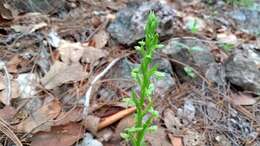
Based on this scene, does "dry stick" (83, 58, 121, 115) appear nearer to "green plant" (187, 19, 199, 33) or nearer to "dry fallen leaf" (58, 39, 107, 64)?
"dry fallen leaf" (58, 39, 107, 64)

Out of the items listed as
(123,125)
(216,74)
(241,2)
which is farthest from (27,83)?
(241,2)

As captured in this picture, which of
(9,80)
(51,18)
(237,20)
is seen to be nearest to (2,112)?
(9,80)

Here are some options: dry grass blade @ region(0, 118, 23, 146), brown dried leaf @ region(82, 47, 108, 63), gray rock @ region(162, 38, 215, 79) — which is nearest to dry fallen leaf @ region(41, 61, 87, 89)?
brown dried leaf @ region(82, 47, 108, 63)

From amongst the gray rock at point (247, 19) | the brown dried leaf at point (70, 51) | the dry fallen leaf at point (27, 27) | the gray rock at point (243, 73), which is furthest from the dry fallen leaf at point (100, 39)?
the gray rock at point (247, 19)

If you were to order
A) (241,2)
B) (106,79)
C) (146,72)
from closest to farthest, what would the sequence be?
(146,72)
(106,79)
(241,2)

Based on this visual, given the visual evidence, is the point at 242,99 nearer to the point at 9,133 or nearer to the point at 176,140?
the point at 176,140

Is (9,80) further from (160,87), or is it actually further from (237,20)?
(237,20)

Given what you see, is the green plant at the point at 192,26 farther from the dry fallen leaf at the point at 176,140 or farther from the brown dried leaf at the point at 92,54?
the dry fallen leaf at the point at 176,140
